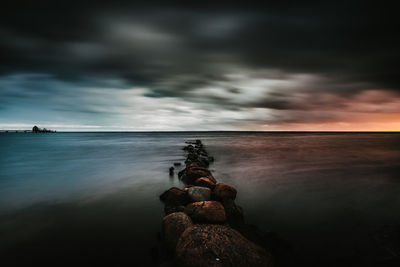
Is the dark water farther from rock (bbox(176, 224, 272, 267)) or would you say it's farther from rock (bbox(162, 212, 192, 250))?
rock (bbox(176, 224, 272, 267))

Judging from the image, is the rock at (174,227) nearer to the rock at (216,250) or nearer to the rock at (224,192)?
the rock at (216,250)

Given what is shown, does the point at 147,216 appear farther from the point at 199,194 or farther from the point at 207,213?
the point at 207,213

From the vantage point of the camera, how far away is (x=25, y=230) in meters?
4.96

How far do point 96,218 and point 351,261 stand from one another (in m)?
6.33

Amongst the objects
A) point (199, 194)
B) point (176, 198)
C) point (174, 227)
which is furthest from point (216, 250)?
point (176, 198)

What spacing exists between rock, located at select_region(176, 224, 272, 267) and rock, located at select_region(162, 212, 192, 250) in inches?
18.3

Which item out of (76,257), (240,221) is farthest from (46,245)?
(240,221)

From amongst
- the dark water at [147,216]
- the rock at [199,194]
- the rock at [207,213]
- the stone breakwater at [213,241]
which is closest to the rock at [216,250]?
the stone breakwater at [213,241]

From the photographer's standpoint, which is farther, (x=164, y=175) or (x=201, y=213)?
(x=164, y=175)

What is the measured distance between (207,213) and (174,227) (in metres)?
0.85

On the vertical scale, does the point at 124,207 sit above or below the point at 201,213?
below

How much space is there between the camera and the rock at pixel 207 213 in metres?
4.33

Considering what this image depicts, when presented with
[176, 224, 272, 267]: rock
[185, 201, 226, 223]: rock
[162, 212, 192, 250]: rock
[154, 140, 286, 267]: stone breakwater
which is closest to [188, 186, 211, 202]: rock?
[154, 140, 286, 267]: stone breakwater

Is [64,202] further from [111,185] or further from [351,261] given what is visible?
[351,261]
